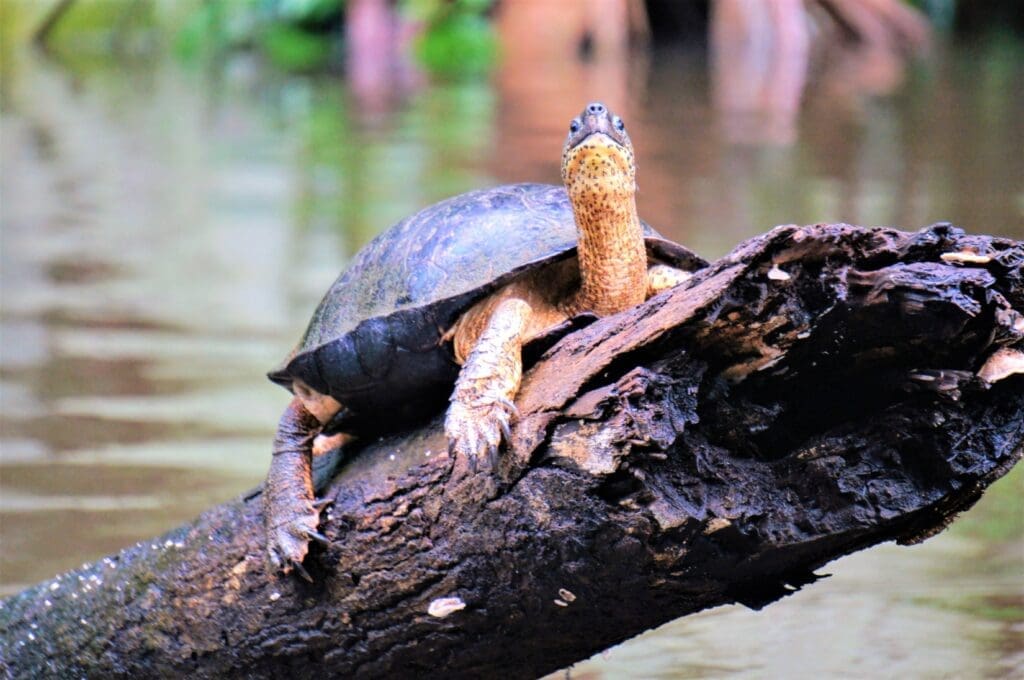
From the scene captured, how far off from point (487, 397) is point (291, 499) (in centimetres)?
46

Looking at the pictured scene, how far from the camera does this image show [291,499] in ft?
6.86

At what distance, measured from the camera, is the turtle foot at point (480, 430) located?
5.98ft

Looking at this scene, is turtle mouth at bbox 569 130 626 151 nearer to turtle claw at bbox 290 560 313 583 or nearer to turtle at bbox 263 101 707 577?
turtle at bbox 263 101 707 577

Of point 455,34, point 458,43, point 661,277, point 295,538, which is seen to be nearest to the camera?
point 295,538

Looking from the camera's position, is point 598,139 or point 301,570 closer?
point 301,570

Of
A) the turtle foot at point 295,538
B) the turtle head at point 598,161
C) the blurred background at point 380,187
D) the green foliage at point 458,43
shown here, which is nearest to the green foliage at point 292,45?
the blurred background at point 380,187

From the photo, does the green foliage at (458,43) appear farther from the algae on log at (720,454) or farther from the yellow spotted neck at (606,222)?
the algae on log at (720,454)

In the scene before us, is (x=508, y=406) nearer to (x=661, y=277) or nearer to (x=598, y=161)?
(x=598, y=161)

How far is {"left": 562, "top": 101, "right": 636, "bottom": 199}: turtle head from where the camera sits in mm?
2176

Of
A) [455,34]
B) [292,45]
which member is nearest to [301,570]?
[455,34]

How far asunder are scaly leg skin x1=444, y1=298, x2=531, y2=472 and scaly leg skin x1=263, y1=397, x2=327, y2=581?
0.30 m

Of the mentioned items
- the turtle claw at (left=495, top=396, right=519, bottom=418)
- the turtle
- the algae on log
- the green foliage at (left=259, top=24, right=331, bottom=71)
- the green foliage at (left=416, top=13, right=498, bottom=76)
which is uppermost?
the green foliage at (left=259, top=24, right=331, bottom=71)

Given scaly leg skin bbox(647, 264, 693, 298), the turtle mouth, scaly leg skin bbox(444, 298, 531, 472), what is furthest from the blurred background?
the turtle mouth

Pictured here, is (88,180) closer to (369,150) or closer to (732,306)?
(369,150)
